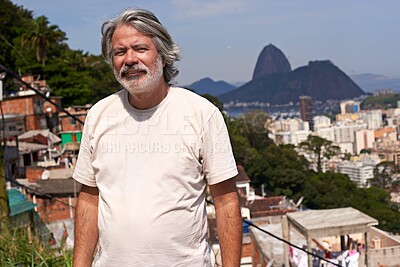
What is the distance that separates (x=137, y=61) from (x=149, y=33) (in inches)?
3.4

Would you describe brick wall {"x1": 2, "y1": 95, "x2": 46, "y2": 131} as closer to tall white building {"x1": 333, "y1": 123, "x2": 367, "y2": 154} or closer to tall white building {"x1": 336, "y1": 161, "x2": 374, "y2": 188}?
tall white building {"x1": 336, "y1": 161, "x2": 374, "y2": 188}

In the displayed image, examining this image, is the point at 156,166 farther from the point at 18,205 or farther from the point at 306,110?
the point at 306,110

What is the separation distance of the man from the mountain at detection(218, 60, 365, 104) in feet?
507

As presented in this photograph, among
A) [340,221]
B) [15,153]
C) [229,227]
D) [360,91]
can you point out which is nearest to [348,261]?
[340,221]

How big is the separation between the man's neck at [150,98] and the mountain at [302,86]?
154m

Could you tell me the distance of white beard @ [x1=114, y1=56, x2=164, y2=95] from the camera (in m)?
1.60

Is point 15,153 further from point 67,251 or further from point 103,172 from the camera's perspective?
point 103,172

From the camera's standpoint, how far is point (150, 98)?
1650mm

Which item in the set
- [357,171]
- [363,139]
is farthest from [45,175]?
[363,139]

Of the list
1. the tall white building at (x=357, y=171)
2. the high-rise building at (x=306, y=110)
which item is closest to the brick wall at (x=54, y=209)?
the tall white building at (x=357, y=171)

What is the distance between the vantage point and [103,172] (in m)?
1.64

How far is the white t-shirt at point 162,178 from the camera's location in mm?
1585

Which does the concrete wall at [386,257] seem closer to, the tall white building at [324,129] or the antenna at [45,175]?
the antenna at [45,175]

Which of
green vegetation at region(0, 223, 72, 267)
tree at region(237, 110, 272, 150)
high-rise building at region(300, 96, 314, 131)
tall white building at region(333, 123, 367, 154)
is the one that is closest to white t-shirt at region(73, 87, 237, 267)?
green vegetation at region(0, 223, 72, 267)
